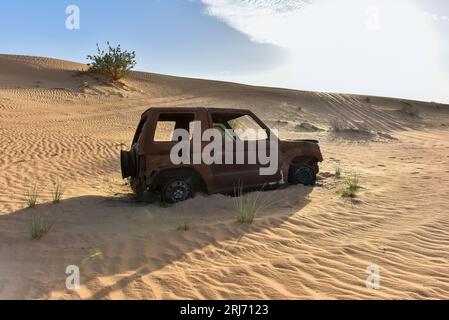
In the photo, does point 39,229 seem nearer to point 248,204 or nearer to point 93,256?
point 93,256

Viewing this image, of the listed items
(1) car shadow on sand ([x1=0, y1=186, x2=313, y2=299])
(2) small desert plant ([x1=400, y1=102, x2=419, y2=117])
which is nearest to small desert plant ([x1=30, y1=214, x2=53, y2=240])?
(1) car shadow on sand ([x1=0, y1=186, x2=313, y2=299])

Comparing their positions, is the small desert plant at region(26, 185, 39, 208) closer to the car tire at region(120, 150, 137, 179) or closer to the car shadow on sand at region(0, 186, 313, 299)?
the car shadow on sand at region(0, 186, 313, 299)

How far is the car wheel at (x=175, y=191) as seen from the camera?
276 inches

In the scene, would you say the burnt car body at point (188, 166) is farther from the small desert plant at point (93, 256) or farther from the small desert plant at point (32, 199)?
the small desert plant at point (93, 256)

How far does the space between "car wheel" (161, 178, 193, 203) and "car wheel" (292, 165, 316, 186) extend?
2.24 metres

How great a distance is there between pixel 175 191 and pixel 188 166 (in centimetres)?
46

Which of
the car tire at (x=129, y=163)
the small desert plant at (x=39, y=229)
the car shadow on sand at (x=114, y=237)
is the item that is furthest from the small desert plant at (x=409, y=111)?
the small desert plant at (x=39, y=229)

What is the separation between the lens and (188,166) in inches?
278

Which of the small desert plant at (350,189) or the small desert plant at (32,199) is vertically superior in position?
the small desert plant at (350,189)

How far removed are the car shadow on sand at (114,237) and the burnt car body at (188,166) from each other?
0.24m

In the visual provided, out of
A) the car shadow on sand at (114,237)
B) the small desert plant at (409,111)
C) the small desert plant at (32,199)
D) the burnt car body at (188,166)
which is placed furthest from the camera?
the small desert plant at (409,111)

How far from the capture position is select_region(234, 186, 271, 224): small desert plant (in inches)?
247

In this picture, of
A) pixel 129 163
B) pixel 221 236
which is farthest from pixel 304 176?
pixel 129 163
